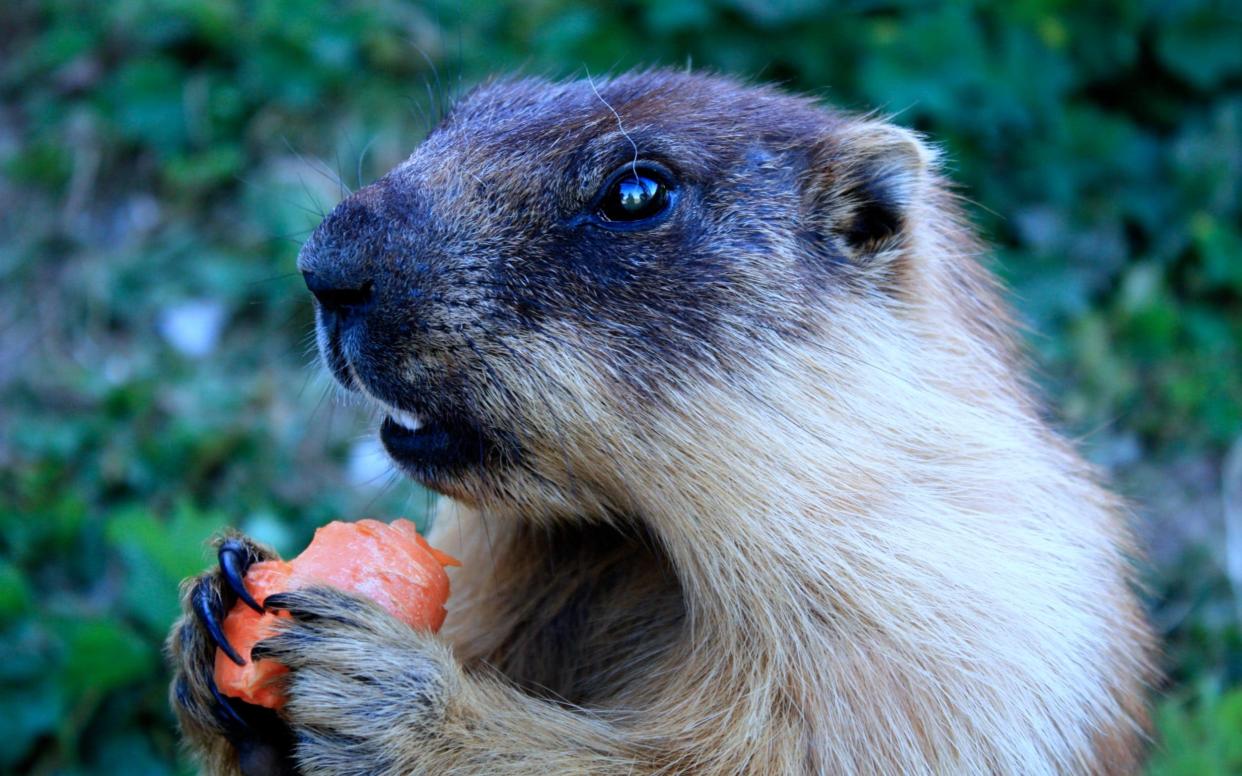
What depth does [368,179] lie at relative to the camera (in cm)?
707

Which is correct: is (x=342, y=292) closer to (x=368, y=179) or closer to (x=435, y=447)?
(x=435, y=447)

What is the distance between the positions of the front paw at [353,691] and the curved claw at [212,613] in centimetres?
10

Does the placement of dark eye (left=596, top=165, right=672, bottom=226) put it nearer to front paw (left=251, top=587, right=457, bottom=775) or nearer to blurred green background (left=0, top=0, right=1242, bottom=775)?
front paw (left=251, top=587, right=457, bottom=775)

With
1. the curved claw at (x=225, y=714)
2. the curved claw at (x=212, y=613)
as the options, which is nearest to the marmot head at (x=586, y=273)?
the curved claw at (x=212, y=613)

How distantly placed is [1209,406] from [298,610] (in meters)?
5.16

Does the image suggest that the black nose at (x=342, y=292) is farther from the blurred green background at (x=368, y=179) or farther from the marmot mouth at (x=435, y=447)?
the blurred green background at (x=368, y=179)

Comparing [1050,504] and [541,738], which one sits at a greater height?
[1050,504]

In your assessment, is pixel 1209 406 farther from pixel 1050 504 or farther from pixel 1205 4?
pixel 1050 504

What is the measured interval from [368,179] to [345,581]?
4.37 m

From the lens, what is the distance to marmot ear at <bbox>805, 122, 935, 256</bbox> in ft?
11.2

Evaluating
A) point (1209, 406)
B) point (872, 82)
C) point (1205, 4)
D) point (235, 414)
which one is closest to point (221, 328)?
point (235, 414)

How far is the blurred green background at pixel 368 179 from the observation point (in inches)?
230

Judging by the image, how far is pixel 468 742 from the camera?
9.50 feet

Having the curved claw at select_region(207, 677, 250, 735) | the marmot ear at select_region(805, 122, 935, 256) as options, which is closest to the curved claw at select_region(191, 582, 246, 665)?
the curved claw at select_region(207, 677, 250, 735)
